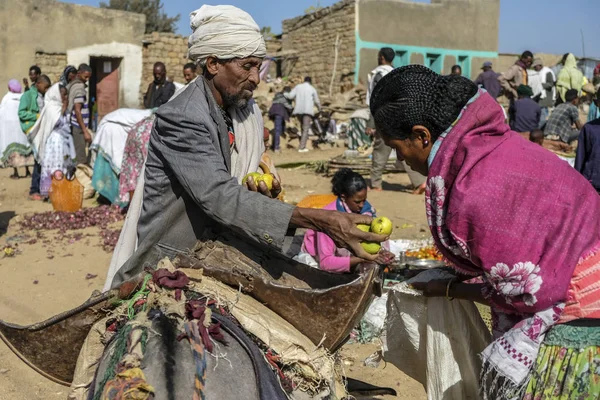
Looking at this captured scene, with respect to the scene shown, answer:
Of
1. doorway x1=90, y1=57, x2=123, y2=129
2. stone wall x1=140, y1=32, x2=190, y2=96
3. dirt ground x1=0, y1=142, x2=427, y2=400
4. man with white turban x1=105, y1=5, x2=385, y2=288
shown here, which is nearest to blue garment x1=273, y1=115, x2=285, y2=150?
stone wall x1=140, y1=32, x2=190, y2=96

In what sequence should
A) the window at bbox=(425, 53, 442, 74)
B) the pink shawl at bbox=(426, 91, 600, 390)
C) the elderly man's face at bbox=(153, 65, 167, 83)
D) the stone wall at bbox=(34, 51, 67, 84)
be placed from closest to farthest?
the pink shawl at bbox=(426, 91, 600, 390) → the elderly man's face at bbox=(153, 65, 167, 83) → the stone wall at bbox=(34, 51, 67, 84) → the window at bbox=(425, 53, 442, 74)

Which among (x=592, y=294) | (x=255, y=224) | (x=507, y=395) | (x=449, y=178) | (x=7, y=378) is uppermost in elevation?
(x=449, y=178)

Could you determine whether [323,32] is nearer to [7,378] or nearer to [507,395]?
[7,378]

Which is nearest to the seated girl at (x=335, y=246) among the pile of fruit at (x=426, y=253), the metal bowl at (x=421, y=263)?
the metal bowl at (x=421, y=263)

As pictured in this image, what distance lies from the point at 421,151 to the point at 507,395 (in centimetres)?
90

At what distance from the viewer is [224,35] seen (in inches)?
100.0

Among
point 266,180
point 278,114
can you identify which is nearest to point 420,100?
point 266,180

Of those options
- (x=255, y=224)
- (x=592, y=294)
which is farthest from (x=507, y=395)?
(x=255, y=224)

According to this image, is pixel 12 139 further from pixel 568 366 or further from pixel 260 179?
pixel 568 366

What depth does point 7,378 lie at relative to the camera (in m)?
4.48

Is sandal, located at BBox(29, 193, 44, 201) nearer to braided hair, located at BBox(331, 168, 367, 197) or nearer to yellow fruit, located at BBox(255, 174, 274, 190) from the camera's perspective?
braided hair, located at BBox(331, 168, 367, 197)

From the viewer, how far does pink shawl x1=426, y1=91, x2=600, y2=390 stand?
6.38 ft

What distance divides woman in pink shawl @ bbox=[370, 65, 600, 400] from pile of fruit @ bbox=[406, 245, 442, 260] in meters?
3.86

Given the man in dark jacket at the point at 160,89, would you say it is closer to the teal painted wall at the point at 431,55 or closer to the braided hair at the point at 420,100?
the braided hair at the point at 420,100
